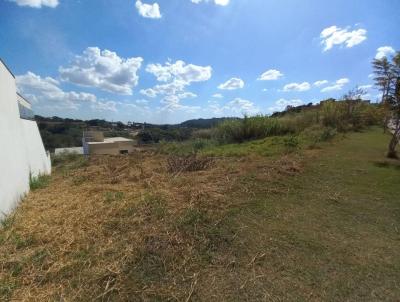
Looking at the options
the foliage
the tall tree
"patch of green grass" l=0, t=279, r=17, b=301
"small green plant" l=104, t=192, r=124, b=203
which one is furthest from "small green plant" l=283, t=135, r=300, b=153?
"patch of green grass" l=0, t=279, r=17, b=301

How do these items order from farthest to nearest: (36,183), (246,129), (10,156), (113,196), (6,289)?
(246,129)
(36,183)
(113,196)
(10,156)
(6,289)

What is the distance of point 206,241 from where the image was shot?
2574 mm

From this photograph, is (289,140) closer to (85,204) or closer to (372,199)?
(372,199)

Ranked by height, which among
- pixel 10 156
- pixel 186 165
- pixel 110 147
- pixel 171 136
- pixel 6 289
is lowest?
pixel 110 147

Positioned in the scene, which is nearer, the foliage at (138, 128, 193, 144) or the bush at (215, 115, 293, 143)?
the bush at (215, 115, 293, 143)

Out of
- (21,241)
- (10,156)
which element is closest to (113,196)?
(21,241)

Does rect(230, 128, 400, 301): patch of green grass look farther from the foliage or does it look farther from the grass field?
the foliage

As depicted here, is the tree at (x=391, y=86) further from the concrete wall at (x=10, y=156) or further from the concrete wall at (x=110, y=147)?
the concrete wall at (x=110, y=147)

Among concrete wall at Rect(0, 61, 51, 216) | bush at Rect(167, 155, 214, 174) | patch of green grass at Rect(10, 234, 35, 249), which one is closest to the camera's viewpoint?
patch of green grass at Rect(10, 234, 35, 249)

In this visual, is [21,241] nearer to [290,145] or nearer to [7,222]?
[7,222]

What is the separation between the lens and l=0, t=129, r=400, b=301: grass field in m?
1.95

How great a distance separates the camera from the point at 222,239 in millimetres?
2650

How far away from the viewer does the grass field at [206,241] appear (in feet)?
6.41

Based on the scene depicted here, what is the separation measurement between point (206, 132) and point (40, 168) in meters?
8.99
